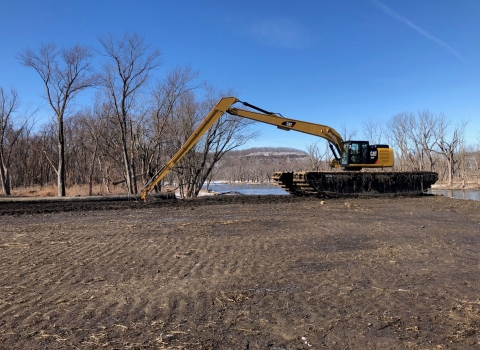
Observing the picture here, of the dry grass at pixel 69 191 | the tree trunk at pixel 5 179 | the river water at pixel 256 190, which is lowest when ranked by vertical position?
the river water at pixel 256 190

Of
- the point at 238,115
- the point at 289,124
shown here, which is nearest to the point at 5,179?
the point at 238,115

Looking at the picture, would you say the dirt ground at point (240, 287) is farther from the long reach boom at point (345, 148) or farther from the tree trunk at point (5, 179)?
the tree trunk at point (5, 179)

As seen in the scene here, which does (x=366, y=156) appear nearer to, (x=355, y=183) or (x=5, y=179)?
(x=355, y=183)

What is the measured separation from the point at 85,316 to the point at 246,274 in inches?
89.6

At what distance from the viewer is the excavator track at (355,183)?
19188 mm

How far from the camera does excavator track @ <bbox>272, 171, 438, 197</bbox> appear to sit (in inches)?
755

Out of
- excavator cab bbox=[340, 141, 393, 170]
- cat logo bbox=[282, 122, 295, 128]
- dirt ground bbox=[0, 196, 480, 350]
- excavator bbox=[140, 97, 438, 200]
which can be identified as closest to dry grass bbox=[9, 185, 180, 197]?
excavator bbox=[140, 97, 438, 200]

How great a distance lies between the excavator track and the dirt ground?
9.41 m

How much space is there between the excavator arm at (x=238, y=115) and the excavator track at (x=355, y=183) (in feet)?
6.20

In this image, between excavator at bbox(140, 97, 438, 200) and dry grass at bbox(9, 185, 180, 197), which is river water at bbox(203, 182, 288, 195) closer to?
dry grass at bbox(9, 185, 180, 197)

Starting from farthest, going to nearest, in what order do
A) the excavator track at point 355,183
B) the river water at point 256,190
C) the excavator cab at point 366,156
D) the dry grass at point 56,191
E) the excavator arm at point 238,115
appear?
the river water at point 256,190 < the dry grass at point 56,191 < the excavator cab at point 366,156 < the excavator track at point 355,183 < the excavator arm at point 238,115

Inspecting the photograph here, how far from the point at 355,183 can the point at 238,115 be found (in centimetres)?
740

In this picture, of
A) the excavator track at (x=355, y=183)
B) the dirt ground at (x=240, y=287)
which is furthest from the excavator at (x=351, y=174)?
the dirt ground at (x=240, y=287)

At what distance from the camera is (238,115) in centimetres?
1748
